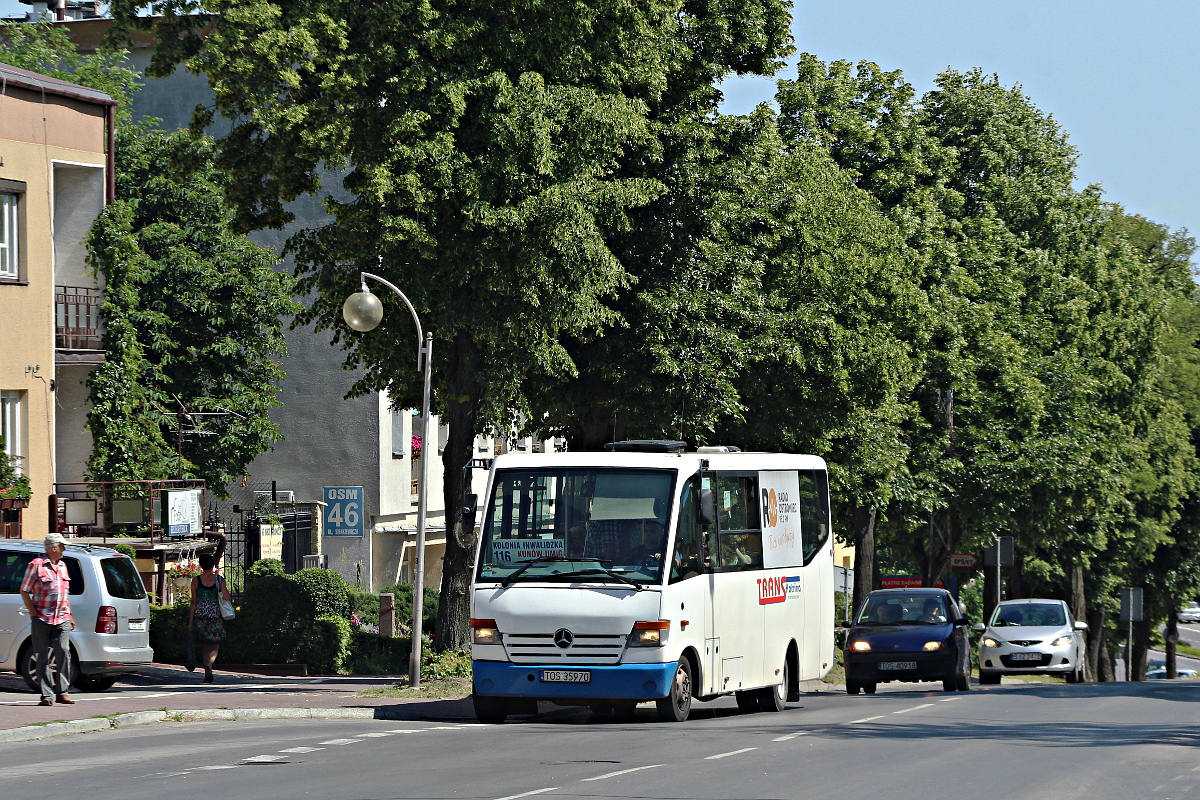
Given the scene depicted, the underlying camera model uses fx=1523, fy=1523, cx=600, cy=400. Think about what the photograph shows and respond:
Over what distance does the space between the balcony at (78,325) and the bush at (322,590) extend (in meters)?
9.52

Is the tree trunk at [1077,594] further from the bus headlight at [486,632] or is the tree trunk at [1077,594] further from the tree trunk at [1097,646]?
the bus headlight at [486,632]

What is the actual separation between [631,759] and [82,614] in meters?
9.58

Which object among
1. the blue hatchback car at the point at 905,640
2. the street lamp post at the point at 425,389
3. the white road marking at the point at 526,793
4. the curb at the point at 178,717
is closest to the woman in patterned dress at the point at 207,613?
the street lamp post at the point at 425,389

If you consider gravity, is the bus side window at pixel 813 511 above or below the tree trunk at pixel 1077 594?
above

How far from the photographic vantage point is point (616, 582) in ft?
54.1

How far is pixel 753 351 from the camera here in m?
25.6

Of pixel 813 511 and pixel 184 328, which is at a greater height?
pixel 184 328

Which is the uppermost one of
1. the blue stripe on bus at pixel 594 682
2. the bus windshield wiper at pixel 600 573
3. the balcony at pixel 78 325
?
the balcony at pixel 78 325

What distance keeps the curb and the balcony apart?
15766 mm

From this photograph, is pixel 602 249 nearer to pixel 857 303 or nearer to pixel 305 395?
pixel 857 303

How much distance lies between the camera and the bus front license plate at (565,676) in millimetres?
16391

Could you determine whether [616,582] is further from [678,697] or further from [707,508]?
[707,508]

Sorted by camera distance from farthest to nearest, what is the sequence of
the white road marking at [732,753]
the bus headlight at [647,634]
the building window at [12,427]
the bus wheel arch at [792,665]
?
the building window at [12,427]
the bus wheel arch at [792,665]
the bus headlight at [647,634]
the white road marking at [732,753]

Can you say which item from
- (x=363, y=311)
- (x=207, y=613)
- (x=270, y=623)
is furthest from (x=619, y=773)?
(x=270, y=623)
